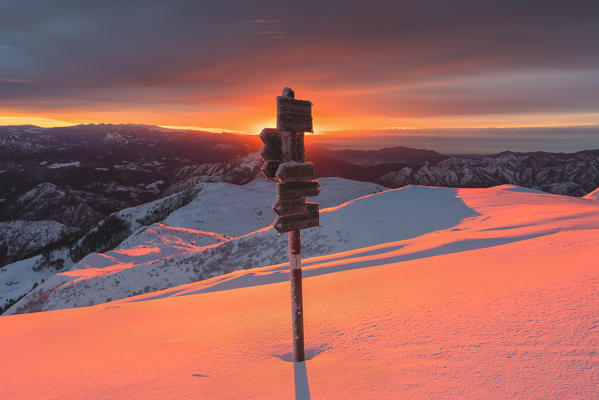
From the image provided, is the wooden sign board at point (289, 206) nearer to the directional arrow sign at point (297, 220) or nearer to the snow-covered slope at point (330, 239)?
the directional arrow sign at point (297, 220)

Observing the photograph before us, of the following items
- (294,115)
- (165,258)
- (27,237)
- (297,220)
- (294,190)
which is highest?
(294,115)

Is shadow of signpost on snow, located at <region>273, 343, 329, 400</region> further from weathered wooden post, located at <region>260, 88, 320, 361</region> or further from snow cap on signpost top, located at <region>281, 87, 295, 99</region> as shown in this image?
snow cap on signpost top, located at <region>281, 87, 295, 99</region>

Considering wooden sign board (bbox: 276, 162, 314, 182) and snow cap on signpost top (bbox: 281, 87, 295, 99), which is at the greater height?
snow cap on signpost top (bbox: 281, 87, 295, 99)

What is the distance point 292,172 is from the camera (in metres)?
4.46

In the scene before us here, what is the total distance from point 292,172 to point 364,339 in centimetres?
251

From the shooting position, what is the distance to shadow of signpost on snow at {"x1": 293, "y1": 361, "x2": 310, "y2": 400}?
11.9 ft

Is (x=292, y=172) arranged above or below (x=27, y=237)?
above

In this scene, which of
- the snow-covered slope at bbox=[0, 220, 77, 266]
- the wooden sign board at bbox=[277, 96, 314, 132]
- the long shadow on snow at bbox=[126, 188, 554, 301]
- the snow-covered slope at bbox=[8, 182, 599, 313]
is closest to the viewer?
the wooden sign board at bbox=[277, 96, 314, 132]

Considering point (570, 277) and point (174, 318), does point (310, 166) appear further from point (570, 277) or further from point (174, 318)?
point (174, 318)

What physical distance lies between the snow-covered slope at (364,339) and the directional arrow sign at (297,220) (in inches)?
68.1

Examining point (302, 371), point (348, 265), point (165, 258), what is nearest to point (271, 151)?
point (302, 371)

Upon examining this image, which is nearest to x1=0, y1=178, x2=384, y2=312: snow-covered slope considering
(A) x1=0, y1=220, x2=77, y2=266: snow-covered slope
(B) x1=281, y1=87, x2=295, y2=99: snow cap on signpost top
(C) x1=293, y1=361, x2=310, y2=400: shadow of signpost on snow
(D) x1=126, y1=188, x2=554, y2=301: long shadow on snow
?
(D) x1=126, y1=188, x2=554, y2=301: long shadow on snow

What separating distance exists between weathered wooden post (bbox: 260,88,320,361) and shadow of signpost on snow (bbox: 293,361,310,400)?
0.61 ft

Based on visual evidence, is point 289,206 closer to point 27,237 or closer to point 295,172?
point 295,172
